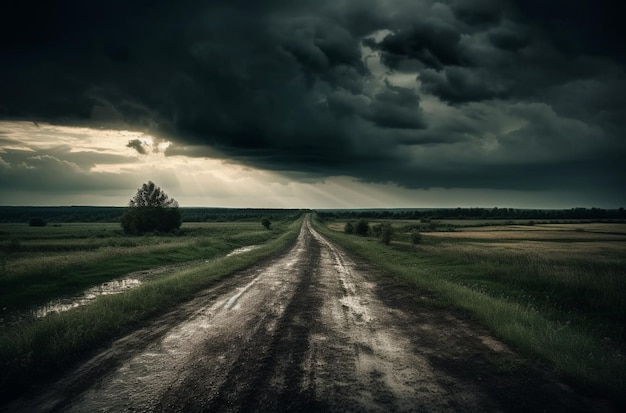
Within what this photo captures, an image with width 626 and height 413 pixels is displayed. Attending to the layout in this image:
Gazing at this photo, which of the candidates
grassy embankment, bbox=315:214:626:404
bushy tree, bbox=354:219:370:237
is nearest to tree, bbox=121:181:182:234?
bushy tree, bbox=354:219:370:237

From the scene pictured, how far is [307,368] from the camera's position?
613 cm

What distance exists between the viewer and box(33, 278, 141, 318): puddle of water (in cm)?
1283

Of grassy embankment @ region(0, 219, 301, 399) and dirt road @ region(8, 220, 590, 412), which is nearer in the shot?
dirt road @ region(8, 220, 590, 412)

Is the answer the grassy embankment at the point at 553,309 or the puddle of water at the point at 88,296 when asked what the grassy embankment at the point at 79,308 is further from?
the grassy embankment at the point at 553,309

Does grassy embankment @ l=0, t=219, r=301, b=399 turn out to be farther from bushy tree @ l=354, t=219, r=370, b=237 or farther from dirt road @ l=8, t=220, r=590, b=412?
bushy tree @ l=354, t=219, r=370, b=237

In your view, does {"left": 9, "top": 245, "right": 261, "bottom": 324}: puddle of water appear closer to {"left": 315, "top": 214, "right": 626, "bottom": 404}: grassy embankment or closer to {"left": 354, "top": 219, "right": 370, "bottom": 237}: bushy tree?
{"left": 315, "top": 214, "right": 626, "bottom": 404}: grassy embankment

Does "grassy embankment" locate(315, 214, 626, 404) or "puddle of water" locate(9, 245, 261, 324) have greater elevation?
"grassy embankment" locate(315, 214, 626, 404)

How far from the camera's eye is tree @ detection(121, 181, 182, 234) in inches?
2601

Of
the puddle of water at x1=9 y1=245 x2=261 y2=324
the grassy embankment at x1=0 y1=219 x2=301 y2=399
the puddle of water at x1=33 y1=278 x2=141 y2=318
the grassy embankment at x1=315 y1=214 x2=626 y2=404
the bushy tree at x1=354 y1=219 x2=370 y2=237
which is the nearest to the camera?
the grassy embankment at x1=315 y1=214 x2=626 y2=404

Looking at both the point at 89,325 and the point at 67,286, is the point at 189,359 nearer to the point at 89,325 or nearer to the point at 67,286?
the point at 89,325

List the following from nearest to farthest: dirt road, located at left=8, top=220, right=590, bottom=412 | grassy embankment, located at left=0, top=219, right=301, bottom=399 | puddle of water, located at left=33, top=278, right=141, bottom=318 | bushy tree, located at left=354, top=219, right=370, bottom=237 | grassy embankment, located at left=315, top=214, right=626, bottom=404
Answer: dirt road, located at left=8, top=220, right=590, bottom=412
grassy embankment, located at left=315, top=214, right=626, bottom=404
grassy embankment, located at left=0, top=219, right=301, bottom=399
puddle of water, located at left=33, top=278, right=141, bottom=318
bushy tree, located at left=354, top=219, right=370, bottom=237

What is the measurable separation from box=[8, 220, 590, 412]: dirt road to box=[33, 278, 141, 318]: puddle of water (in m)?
6.19

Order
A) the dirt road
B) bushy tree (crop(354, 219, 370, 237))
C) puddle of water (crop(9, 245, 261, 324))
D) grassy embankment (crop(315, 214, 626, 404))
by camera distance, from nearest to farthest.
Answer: the dirt road, grassy embankment (crop(315, 214, 626, 404)), puddle of water (crop(9, 245, 261, 324)), bushy tree (crop(354, 219, 370, 237))

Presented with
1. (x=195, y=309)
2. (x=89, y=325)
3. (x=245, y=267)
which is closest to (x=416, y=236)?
(x=245, y=267)
